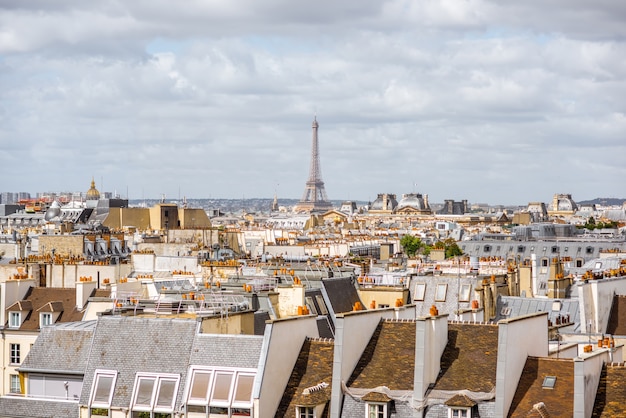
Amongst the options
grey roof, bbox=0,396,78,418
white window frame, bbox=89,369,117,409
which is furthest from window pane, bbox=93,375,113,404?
grey roof, bbox=0,396,78,418

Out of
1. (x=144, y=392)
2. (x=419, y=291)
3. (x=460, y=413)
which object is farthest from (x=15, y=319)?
(x=460, y=413)

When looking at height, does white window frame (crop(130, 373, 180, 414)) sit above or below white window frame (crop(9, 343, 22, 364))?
above

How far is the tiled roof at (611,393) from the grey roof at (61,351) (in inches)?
440

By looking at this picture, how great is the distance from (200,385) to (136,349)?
1777 millimetres

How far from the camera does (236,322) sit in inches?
1065

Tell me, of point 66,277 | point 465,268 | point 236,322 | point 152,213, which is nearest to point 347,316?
point 236,322

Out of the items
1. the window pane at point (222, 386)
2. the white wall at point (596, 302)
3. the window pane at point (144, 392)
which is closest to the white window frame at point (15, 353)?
the window pane at point (144, 392)

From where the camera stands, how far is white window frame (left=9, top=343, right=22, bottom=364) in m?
38.4

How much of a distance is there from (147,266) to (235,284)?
26104mm

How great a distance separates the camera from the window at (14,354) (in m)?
38.4

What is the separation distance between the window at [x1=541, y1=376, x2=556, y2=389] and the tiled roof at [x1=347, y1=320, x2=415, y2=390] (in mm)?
2374

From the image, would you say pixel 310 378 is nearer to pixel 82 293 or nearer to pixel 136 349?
pixel 136 349

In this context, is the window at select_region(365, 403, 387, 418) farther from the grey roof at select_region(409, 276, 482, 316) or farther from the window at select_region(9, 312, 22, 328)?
the window at select_region(9, 312, 22, 328)

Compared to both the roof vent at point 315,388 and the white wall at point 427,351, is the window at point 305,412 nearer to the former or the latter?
the roof vent at point 315,388
